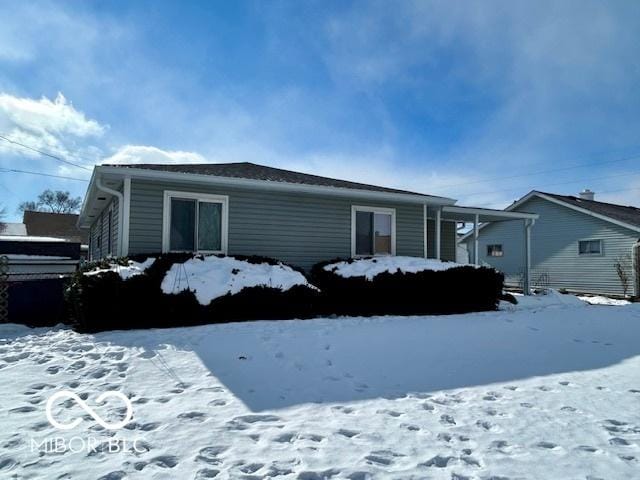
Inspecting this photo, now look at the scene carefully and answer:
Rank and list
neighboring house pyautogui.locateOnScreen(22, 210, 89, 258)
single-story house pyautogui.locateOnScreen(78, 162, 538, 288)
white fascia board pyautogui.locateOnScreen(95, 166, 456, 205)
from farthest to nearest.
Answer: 1. neighboring house pyautogui.locateOnScreen(22, 210, 89, 258)
2. single-story house pyautogui.locateOnScreen(78, 162, 538, 288)
3. white fascia board pyautogui.locateOnScreen(95, 166, 456, 205)

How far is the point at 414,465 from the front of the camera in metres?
2.39

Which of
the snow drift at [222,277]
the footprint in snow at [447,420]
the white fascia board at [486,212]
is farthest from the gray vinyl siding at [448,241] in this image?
the footprint in snow at [447,420]

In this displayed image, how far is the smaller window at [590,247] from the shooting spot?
17380mm

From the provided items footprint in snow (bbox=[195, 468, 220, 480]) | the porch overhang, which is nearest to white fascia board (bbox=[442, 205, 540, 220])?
the porch overhang

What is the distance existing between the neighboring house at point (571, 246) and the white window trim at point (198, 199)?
45.4 ft

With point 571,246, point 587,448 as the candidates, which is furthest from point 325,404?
point 571,246

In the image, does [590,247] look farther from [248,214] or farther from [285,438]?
[285,438]

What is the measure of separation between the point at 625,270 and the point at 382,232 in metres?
12.1

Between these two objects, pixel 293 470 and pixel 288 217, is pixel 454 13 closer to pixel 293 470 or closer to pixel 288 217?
pixel 288 217

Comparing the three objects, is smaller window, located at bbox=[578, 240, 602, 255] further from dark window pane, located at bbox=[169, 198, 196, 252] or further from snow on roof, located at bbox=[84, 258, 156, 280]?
snow on roof, located at bbox=[84, 258, 156, 280]

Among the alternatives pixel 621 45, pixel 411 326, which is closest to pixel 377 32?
pixel 621 45

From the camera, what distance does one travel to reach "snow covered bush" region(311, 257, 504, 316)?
853cm

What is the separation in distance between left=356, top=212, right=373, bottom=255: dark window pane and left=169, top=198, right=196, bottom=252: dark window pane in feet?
14.1

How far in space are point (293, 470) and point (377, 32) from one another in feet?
31.9
